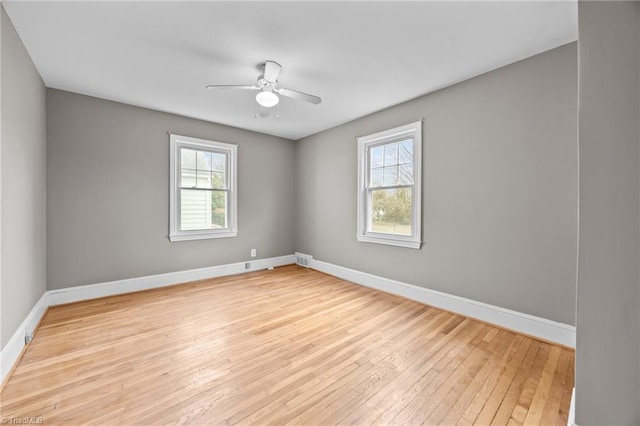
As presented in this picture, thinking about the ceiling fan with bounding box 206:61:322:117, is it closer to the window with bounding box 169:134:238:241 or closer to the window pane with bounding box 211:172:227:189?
the window with bounding box 169:134:238:241

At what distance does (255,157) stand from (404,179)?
109 inches

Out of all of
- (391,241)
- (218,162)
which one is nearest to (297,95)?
(391,241)

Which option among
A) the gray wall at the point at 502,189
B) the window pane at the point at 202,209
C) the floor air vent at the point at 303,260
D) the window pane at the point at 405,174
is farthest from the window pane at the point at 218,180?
the window pane at the point at 405,174

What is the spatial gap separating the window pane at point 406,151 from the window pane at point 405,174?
0.07 m

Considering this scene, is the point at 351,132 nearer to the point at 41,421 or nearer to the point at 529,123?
the point at 529,123

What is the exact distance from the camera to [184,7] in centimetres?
191

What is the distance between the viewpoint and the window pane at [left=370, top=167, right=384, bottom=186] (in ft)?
13.1

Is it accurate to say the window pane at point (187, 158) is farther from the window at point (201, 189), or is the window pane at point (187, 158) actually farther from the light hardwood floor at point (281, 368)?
the light hardwood floor at point (281, 368)

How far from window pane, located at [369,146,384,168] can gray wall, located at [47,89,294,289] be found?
237 cm

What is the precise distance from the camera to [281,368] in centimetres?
199

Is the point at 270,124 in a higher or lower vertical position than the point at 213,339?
higher

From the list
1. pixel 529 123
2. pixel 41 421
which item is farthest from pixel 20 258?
pixel 529 123

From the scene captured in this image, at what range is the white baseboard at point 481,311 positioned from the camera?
2340mm

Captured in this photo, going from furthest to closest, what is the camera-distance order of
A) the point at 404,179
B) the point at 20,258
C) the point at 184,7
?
the point at 404,179 → the point at 20,258 → the point at 184,7
